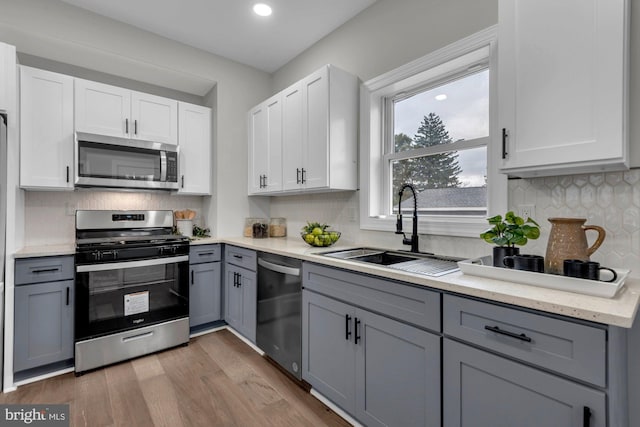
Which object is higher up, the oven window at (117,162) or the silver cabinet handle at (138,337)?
the oven window at (117,162)

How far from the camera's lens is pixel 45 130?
2473 mm

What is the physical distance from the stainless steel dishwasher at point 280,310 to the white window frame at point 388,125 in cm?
78

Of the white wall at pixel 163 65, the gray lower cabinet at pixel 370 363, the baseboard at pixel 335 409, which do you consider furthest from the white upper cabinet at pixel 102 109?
the baseboard at pixel 335 409

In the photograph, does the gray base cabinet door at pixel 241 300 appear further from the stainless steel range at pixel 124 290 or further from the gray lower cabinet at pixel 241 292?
the stainless steel range at pixel 124 290

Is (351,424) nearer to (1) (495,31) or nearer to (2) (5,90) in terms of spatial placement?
(1) (495,31)

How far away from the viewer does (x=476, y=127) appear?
6.61ft

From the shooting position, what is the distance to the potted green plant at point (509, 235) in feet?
4.36

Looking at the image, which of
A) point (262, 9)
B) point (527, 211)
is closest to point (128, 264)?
point (262, 9)

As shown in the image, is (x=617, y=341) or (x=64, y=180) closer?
(x=617, y=341)

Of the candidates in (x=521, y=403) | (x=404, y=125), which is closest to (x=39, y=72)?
(x=404, y=125)

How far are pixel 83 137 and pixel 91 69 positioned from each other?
943 mm

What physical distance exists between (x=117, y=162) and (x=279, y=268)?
1788mm

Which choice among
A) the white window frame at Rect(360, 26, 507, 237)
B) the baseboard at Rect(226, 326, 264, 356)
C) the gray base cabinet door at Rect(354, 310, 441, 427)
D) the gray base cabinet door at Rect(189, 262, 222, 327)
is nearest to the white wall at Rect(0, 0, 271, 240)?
the gray base cabinet door at Rect(189, 262, 222, 327)

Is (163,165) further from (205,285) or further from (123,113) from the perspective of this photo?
(205,285)
